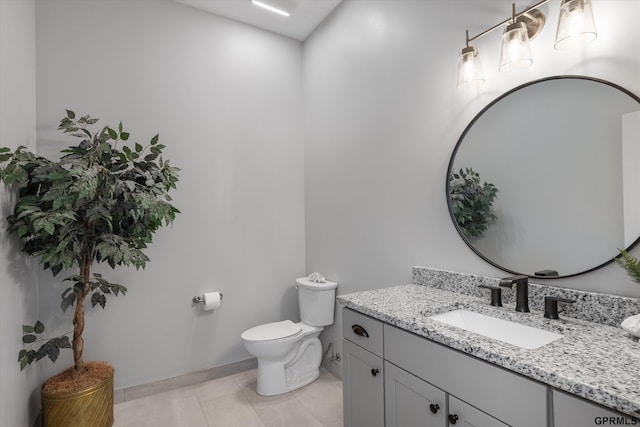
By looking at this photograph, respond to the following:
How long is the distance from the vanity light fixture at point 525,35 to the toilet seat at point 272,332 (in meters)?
1.97

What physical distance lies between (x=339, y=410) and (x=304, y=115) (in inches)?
99.2

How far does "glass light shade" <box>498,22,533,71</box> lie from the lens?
4.33 ft

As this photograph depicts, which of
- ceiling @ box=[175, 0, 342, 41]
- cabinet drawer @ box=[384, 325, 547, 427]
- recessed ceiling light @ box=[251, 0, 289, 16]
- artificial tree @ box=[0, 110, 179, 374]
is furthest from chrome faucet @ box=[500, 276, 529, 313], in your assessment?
recessed ceiling light @ box=[251, 0, 289, 16]

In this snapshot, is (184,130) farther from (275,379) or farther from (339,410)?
(339,410)

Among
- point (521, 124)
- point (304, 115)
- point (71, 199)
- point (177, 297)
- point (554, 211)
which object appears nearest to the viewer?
point (554, 211)

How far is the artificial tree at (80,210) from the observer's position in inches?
62.6

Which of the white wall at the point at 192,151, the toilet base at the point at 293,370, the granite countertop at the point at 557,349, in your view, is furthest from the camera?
the toilet base at the point at 293,370

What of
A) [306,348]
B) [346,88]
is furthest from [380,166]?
[306,348]

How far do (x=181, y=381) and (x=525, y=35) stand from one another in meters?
3.07

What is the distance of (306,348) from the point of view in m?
2.60

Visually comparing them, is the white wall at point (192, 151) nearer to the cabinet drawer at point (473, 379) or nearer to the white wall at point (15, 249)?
the white wall at point (15, 249)

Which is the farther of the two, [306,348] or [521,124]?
[306,348]

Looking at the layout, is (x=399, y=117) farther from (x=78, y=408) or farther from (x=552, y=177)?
(x=78, y=408)

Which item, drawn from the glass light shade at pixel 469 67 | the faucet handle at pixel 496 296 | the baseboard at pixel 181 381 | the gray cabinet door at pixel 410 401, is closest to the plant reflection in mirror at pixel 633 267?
the faucet handle at pixel 496 296
